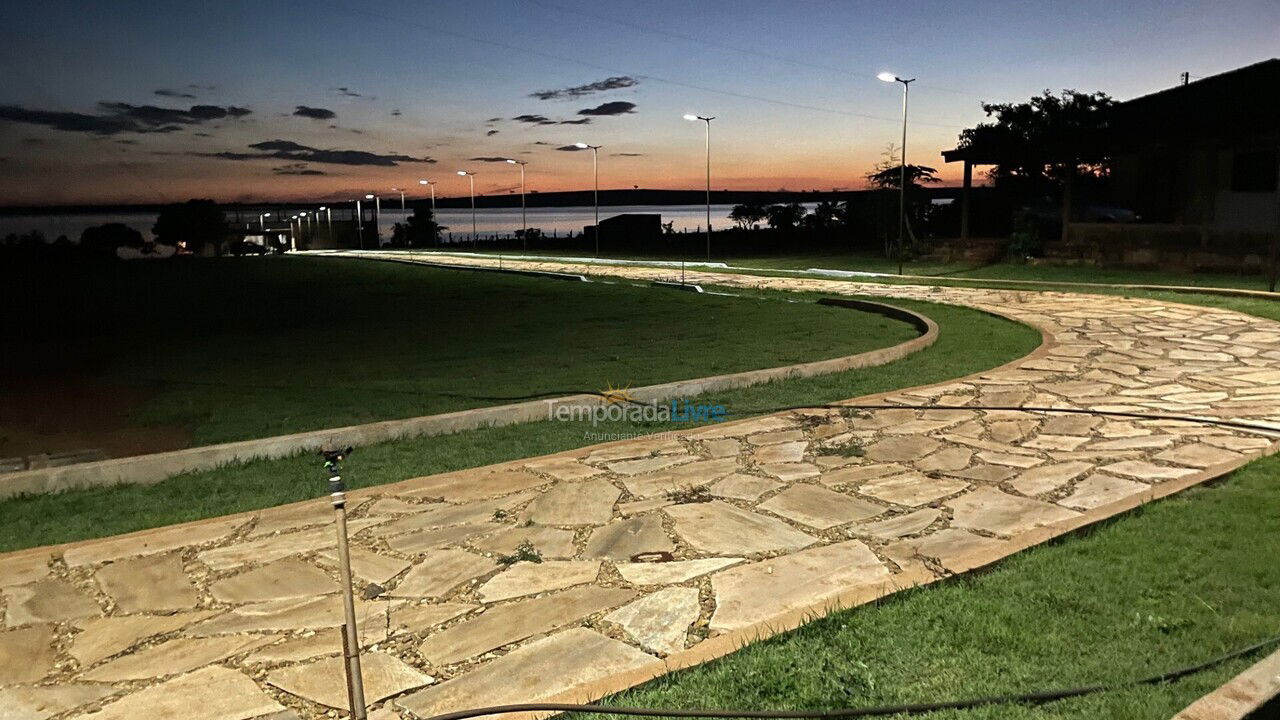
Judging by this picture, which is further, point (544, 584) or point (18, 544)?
point (18, 544)

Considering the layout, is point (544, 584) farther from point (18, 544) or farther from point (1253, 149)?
point (1253, 149)

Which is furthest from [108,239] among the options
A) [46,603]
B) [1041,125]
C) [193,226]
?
[46,603]

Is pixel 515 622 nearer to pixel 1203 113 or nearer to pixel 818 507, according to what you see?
pixel 818 507

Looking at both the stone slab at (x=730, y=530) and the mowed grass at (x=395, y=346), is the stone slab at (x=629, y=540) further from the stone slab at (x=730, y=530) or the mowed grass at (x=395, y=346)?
the mowed grass at (x=395, y=346)

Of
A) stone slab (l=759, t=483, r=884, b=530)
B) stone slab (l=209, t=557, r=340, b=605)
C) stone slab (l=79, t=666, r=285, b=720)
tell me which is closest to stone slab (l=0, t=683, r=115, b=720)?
stone slab (l=79, t=666, r=285, b=720)

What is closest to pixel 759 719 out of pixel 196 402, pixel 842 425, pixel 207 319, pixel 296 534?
pixel 296 534

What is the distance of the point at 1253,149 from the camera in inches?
880

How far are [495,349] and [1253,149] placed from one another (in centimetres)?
2188

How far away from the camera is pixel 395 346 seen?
12.1m

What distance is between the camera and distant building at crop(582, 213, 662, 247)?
210 ft

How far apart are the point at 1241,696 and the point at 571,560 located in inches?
104

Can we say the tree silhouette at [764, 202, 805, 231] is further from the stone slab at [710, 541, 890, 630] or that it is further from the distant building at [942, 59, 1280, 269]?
the stone slab at [710, 541, 890, 630]

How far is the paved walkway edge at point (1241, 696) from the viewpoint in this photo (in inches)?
99.3

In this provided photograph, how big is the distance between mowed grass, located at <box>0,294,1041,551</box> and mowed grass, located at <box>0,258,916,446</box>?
107 centimetres
